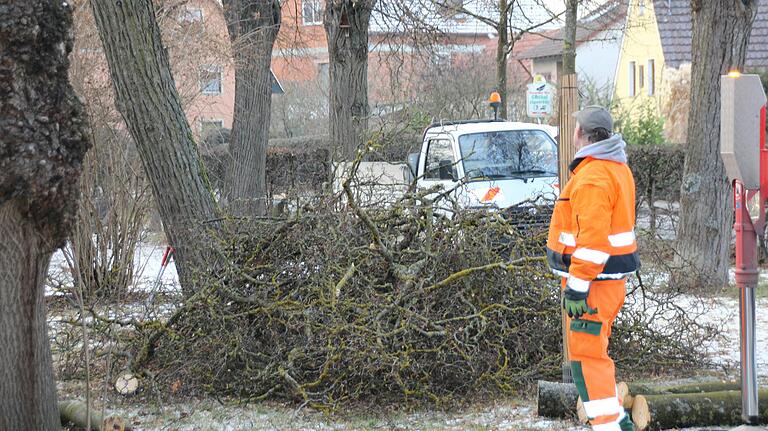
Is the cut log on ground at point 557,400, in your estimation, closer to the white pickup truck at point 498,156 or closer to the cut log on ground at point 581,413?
the cut log on ground at point 581,413

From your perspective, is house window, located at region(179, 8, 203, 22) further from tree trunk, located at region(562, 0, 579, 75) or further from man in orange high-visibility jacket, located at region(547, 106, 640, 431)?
man in orange high-visibility jacket, located at region(547, 106, 640, 431)

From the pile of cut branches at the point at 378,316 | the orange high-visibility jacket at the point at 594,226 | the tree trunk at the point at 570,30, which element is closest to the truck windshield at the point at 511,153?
the tree trunk at the point at 570,30

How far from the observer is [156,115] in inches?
334

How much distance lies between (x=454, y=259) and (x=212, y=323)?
1.76 m

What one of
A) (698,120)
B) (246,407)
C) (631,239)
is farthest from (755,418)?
(698,120)

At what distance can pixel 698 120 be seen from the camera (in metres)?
11.0

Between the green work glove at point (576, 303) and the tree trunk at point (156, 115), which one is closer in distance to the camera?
the green work glove at point (576, 303)

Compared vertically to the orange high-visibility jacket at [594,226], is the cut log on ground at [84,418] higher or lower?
lower

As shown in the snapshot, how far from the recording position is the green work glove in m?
5.15

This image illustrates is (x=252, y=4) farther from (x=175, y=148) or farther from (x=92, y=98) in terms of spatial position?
(x=175, y=148)

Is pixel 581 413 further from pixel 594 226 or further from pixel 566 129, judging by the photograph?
pixel 566 129

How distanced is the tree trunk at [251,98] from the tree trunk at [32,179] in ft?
31.4

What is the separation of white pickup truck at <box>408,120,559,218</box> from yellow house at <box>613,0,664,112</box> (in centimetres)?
2128

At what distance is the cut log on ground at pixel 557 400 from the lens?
612 cm
